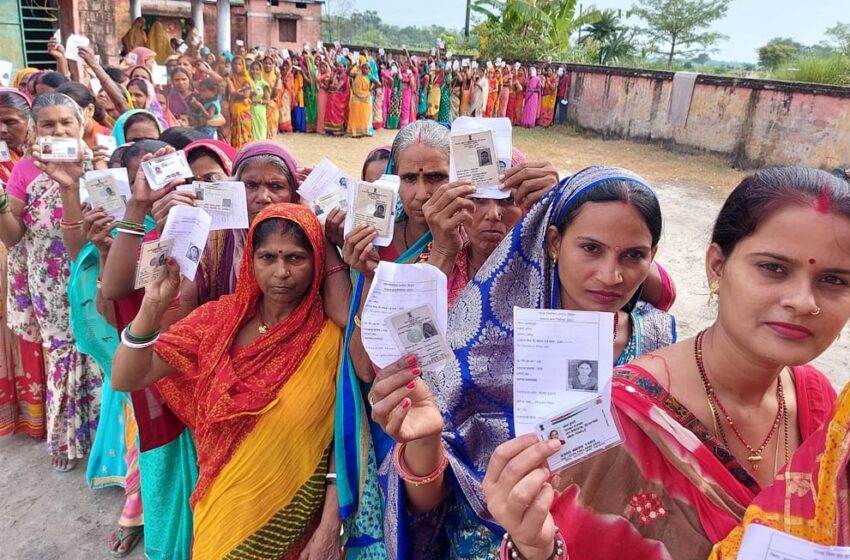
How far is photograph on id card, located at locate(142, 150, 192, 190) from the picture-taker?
93.7 inches

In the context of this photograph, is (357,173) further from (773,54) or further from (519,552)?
(773,54)

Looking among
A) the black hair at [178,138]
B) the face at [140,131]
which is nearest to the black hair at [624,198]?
the black hair at [178,138]

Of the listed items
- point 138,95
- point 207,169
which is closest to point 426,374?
point 207,169

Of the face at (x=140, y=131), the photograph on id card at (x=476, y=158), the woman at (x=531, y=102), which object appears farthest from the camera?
the woman at (x=531, y=102)

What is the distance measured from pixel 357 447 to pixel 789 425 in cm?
133

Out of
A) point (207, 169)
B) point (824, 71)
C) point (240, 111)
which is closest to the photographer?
point (207, 169)

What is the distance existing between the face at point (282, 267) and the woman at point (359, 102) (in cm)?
1448

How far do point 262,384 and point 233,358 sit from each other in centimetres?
15

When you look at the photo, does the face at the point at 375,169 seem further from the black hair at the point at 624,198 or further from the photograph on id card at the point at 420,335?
the photograph on id card at the point at 420,335

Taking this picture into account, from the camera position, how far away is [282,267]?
82.4 inches

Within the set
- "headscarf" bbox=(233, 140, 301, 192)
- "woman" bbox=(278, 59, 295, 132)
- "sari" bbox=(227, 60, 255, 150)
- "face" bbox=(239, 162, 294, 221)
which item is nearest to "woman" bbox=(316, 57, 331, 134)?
"woman" bbox=(278, 59, 295, 132)

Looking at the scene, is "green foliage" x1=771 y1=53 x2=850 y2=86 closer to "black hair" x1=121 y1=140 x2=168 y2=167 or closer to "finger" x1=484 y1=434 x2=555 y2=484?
"black hair" x1=121 y1=140 x2=168 y2=167

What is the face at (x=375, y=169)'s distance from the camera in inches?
120

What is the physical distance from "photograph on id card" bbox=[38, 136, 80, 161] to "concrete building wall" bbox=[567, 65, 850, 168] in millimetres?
13675
